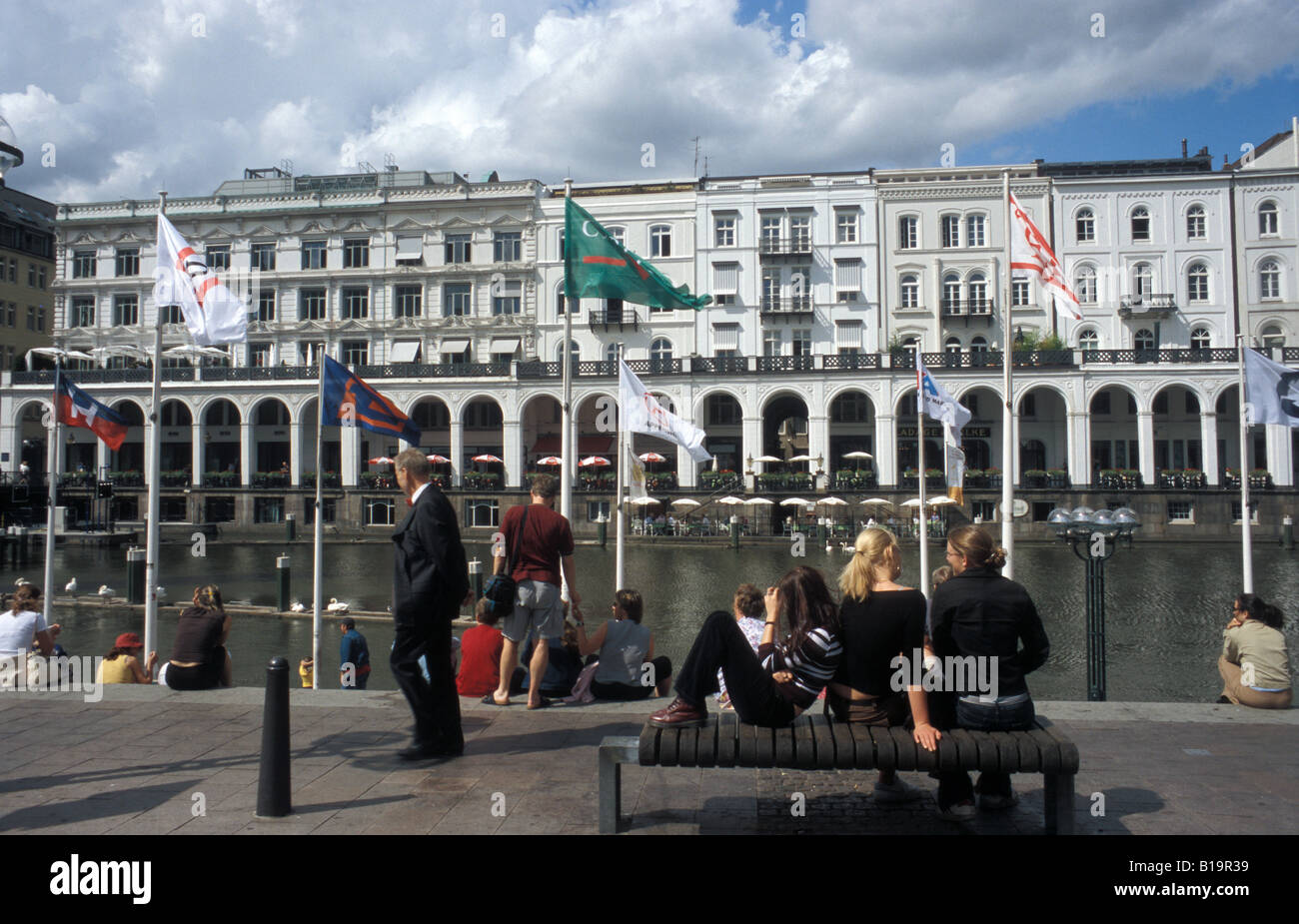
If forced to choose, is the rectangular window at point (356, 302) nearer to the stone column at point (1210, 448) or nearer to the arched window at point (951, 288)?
the arched window at point (951, 288)

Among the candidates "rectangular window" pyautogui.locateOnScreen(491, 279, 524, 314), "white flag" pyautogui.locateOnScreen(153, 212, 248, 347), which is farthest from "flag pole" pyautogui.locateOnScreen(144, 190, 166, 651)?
"rectangular window" pyautogui.locateOnScreen(491, 279, 524, 314)

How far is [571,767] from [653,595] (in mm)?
15158

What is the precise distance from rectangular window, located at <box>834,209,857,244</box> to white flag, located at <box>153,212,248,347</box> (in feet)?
128

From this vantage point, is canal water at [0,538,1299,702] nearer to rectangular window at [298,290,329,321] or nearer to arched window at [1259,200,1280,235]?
rectangular window at [298,290,329,321]

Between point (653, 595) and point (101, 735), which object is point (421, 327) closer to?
point (653, 595)

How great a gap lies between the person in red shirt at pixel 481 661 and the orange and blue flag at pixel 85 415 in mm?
11106

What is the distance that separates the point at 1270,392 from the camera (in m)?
13.0

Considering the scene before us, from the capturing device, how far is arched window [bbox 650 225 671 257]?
153ft

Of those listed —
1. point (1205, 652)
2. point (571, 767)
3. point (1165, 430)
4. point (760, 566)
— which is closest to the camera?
point (571, 767)

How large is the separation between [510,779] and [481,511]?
37.1 metres

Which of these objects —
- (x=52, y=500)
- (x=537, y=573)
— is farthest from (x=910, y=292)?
(x=537, y=573)

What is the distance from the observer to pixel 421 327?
157ft
